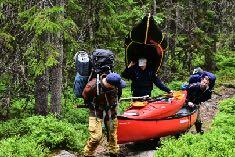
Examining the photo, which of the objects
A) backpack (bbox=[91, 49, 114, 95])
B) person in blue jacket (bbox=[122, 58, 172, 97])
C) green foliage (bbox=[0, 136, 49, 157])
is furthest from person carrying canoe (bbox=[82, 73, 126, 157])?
person in blue jacket (bbox=[122, 58, 172, 97])

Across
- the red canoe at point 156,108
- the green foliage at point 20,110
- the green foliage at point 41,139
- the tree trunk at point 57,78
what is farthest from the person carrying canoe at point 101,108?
the green foliage at point 20,110

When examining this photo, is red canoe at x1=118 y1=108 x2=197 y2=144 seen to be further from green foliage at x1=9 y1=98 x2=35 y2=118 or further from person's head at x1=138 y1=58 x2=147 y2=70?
green foliage at x1=9 y1=98 x2=35 y2=118

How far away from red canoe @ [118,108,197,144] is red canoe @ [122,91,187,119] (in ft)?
0.45

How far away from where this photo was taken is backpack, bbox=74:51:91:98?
10.1 meters

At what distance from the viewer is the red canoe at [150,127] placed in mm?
11086

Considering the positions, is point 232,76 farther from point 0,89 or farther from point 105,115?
point 105,115

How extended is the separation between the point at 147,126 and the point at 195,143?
2643 millimetres

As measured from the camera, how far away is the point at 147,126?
11.4 metres

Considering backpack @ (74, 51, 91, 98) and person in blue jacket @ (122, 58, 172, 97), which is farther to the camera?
person in blue jacket @ (122, 58, 172, 97)

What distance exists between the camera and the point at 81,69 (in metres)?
10.1

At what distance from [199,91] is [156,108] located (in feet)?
7.12

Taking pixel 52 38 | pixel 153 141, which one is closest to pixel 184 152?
pixel 153 141

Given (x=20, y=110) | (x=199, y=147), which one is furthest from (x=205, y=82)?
(x=20, y=110)

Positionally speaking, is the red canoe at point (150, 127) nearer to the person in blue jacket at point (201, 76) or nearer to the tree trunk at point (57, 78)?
the person in blue jacket at point (201, 76)
